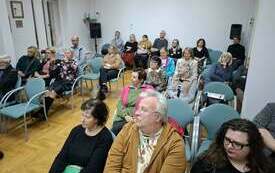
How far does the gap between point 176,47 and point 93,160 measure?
18.5 feet

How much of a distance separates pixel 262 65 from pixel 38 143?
3103 millimetres

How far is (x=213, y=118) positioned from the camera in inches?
102

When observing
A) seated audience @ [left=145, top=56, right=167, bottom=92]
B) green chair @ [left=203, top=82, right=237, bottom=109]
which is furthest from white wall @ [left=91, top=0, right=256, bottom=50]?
green chair @ [left=203, top=82, right=237, bottom=109]

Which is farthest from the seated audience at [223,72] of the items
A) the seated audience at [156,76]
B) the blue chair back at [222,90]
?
the blue chair back at [222,90]

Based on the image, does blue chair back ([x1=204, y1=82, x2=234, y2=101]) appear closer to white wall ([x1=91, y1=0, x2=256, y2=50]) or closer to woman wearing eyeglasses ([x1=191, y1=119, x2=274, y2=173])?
woman wearing eyeglasses ([x1=191, y1=119, x2=274, y2=173])

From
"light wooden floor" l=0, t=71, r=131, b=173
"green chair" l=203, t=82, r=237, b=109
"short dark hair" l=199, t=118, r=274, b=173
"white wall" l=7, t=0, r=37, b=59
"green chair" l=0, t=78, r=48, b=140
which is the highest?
"white wall" l=7, t=0, r=37, b=59

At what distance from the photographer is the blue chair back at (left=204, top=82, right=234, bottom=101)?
336 cm

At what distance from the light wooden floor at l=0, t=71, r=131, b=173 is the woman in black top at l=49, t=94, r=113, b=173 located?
Result: 3.26ft

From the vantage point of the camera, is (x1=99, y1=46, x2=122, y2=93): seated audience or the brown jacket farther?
(x1=99, y1=46, x2=122, y2=93): seated audience

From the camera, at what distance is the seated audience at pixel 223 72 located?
4719mm

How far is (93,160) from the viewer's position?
196 cm

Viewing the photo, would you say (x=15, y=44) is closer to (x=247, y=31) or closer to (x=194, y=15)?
(x=194, y=15)

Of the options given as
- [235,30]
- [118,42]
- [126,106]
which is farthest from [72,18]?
[126,106]

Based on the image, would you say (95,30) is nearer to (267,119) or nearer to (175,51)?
(175,51)
